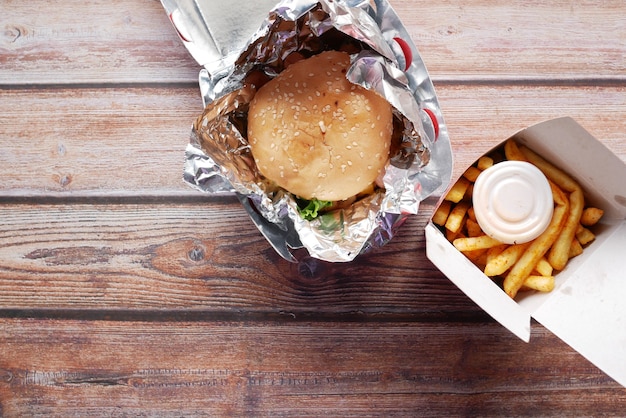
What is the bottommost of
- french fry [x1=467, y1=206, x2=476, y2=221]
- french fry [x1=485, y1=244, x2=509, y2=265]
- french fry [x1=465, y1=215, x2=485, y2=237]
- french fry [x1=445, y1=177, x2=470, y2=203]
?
french fry [x1=485, y1=244, x2=509, y2=265]

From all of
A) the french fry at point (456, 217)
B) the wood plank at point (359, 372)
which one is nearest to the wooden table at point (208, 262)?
the wood plank at point (359, 372)

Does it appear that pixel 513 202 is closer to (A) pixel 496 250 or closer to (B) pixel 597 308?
(A) pixel 496 250

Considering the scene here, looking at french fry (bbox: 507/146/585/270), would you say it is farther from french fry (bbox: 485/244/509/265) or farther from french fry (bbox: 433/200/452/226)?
french fry (bbox: 433/200/452/226)

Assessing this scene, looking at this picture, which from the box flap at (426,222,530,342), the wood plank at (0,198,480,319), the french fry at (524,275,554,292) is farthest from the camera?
the wood plank at (0,198,480,319)

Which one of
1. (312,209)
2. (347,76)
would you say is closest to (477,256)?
(312,209)

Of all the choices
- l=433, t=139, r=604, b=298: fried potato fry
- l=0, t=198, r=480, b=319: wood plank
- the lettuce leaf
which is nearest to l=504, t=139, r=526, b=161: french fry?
l=433, t=139, r=604, b=298: fried potato fry

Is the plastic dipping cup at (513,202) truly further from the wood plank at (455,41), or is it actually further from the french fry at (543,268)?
the wood plank at (455,41)
